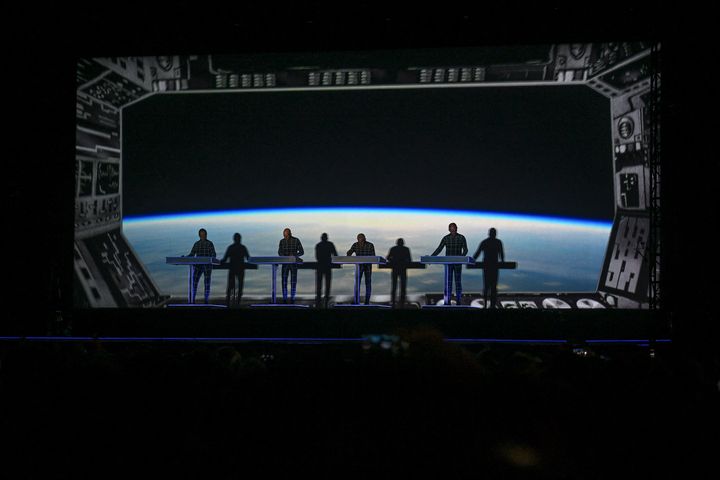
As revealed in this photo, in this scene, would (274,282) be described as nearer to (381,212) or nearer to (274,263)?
(274,263)

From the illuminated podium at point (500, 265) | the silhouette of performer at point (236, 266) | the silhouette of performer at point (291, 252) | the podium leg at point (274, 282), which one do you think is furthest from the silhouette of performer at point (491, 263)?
the silhouette of performer at point (236, 266)

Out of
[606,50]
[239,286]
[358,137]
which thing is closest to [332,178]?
[358,137]

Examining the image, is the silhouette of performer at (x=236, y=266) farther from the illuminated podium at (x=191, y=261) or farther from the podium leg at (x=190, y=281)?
the podium leg at (x=190, y=281)

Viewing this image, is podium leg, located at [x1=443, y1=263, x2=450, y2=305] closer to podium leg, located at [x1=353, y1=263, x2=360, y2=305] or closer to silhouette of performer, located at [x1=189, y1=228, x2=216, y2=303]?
podium leg, located at [x1=353, y1=263, x2=360, y2=305]

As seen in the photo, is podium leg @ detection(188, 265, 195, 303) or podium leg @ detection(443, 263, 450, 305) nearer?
podium leg @ detection(443, 263, 450, 305)

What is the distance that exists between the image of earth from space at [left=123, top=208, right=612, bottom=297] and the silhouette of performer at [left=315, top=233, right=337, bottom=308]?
0.08 meters

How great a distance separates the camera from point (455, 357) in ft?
4.91

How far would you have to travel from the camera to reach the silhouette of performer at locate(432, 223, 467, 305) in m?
8.34

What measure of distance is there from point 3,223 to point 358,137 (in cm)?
452

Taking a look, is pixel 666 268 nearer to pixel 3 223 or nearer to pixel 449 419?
pixel 449 419

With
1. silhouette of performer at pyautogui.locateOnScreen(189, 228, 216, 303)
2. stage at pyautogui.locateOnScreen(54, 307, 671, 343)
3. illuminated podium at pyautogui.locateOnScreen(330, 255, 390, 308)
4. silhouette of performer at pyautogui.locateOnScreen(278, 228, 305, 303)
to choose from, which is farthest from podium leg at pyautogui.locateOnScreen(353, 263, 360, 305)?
silhouette of performer at pyautogui.locateOnScreen(189, 228, 216, 303)

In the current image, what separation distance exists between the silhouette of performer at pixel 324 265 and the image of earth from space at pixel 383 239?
0.08 meters

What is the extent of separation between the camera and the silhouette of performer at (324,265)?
8.52 meters

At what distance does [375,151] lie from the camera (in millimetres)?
8703
